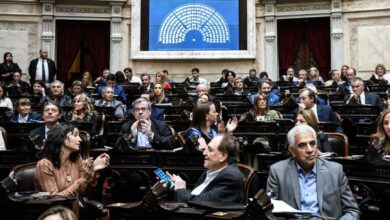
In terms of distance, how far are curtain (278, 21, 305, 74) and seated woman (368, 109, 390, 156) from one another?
10.3m

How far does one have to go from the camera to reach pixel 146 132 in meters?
5.50

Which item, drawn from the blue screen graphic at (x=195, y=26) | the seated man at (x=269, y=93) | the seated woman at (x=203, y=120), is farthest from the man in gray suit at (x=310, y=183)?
the blue screen graphic at (x=195, y=26)

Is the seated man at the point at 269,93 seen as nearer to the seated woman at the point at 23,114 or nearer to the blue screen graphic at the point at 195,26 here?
the seated woman at the point at 23,114

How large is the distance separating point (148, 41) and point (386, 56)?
6.20 m

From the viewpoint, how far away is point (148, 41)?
45.4 feet

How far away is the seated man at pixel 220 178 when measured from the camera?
3207 mm

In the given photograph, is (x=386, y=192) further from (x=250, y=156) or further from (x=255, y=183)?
(x=250, y=156)

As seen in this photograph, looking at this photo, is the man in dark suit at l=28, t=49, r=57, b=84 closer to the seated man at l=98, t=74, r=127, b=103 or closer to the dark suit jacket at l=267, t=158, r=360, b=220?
the seated man at l=98, t=74, r=127, b=103

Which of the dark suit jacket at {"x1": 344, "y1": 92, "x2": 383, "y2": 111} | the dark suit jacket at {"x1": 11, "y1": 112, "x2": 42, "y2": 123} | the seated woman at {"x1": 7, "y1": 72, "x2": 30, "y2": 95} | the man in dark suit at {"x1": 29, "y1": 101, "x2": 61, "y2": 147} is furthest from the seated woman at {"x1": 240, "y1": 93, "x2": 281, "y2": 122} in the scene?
the seated woman at {"x1": 7, "y1": 72, "x2": 30, "y2": 95}

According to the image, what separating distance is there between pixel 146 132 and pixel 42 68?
8204 millimetres

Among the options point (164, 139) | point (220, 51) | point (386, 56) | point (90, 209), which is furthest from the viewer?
point (220, 51)

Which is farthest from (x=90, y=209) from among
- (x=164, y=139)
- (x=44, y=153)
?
(x=164, y=139)

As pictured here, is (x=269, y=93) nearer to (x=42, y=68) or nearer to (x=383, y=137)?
(x=383, y=137)

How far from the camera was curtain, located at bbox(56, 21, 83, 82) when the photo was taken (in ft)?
47.8
